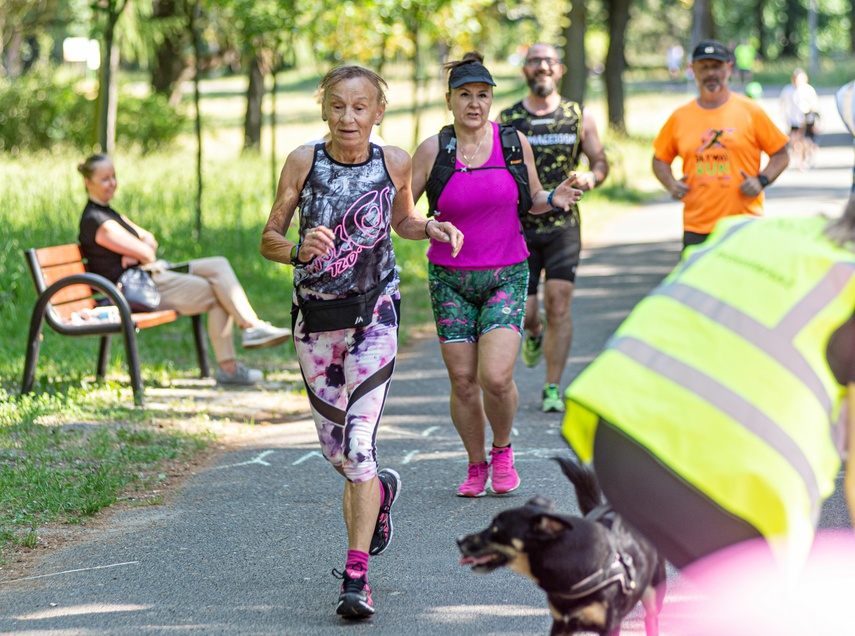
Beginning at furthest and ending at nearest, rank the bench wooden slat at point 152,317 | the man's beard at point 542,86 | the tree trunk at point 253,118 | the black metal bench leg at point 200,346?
1. the tree trunk at point 253,118
2. the black metal bench leg at point 200,346
3. the bench wooden slat at point 152,317
4. the man's beard at point 542,86

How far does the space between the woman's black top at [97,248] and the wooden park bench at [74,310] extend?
123 millimetres

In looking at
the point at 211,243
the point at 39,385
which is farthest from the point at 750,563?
the point at 211,243

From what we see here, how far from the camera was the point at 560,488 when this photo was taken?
236 inches

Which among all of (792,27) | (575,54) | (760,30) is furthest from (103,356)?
(792,27)

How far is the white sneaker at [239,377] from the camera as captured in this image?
877cm

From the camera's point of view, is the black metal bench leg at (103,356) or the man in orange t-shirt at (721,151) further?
the black metal bench leg at (103,356)

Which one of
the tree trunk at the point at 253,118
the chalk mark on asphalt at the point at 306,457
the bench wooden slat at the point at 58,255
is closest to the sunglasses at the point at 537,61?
the chalk mark on asphalt at the point at 306,457

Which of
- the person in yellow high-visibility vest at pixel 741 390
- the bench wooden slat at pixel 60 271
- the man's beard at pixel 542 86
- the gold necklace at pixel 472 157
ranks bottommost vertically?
the bench wooden slat at pixel 60 271

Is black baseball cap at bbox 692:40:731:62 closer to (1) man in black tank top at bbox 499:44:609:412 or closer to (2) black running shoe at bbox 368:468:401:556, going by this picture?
(1) man in black tank top at bbox 499:44:609:412

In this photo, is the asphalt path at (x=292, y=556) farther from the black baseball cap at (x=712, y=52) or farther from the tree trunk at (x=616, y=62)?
the tree trunk at (x=616, y=62)

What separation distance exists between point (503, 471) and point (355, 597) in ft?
5.84

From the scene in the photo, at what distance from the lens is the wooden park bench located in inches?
313

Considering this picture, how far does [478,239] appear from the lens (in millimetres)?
5664

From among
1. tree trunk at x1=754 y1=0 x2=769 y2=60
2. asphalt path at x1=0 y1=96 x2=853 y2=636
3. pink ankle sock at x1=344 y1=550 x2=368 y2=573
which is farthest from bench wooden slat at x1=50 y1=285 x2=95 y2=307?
tree trunk at x1=754 y1=0 x2=769 y2=60
